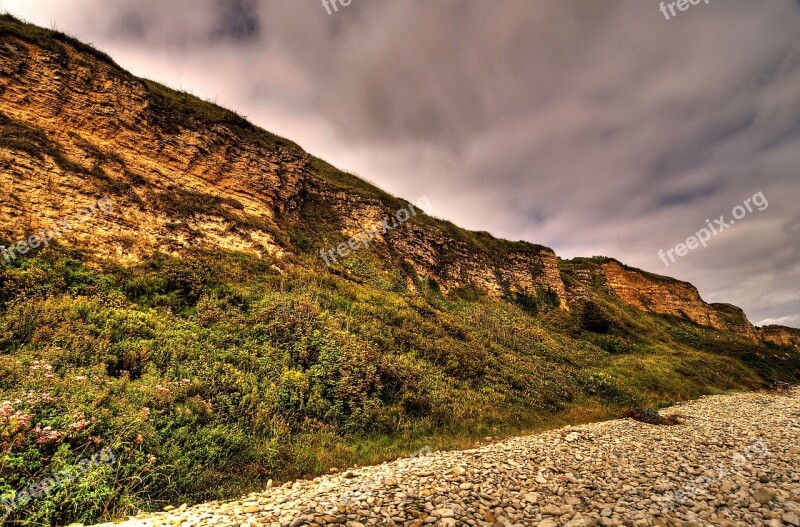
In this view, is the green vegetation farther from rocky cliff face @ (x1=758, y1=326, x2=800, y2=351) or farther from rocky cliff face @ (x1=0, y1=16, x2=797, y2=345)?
rocky cliff face @ (x1=758, y1=326, x2=800, y2=351)

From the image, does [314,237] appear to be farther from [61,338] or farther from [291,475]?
[291,475]

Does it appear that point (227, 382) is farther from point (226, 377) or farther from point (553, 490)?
point (553, 490)

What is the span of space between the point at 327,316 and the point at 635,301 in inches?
2752

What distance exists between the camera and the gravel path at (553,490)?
6.02m

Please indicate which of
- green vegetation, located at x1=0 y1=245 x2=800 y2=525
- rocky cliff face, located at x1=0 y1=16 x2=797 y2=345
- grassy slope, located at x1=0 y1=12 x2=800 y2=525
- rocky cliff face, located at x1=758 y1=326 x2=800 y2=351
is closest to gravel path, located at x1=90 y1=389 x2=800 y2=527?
green vegetation, located at x1=0 y1=245 x2=800 y2=525

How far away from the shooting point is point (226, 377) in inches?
404

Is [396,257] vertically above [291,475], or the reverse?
[396,257]

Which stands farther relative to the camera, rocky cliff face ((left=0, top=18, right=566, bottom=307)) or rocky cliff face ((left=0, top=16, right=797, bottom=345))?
rocky cliff face ((left=0, top=16, right=797, bottom=345))

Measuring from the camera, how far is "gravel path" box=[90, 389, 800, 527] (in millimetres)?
6016

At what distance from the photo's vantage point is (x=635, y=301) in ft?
207

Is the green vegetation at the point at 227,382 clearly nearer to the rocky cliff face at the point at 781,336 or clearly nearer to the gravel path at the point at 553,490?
the gravel path at the point at 553,490

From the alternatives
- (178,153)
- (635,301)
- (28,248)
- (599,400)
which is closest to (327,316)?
(28,248)

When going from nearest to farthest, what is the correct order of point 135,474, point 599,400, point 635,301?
1. point 135,474
2. point 599,400
3. point 635,301

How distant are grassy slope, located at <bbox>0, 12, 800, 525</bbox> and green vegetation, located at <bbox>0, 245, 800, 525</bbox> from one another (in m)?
0.05
